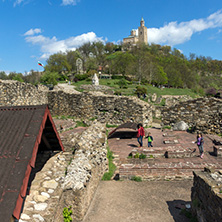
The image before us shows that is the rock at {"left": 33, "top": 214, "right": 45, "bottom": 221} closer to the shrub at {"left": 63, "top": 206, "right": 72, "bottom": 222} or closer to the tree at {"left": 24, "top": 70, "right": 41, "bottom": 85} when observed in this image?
the shrub at {"left": 63, "top": 206, "right": 72, "bottom": 222}

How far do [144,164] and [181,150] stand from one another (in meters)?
2.24

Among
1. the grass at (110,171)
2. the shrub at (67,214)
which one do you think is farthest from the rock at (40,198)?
the grass at (110,171)

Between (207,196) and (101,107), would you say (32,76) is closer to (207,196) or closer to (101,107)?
(101,107)

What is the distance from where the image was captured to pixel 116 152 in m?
9.77

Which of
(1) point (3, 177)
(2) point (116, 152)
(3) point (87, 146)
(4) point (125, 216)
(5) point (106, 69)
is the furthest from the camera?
(5) point (106, 69)

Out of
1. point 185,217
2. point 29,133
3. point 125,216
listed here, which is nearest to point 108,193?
point 125,216

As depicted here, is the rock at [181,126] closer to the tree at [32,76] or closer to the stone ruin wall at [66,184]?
the stone ruin wall at [66,184]

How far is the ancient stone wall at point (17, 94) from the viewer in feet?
39.8

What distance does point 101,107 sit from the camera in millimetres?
16766

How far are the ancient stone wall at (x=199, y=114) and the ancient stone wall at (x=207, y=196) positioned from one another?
871cm

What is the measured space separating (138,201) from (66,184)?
2.26m

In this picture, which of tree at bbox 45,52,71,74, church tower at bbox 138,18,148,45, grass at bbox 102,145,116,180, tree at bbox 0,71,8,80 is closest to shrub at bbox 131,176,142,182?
grass at bbox 102,145,116,180

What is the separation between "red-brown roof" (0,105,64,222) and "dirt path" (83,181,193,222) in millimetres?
2598

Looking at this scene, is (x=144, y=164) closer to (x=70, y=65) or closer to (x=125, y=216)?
(x=125, y=216)
